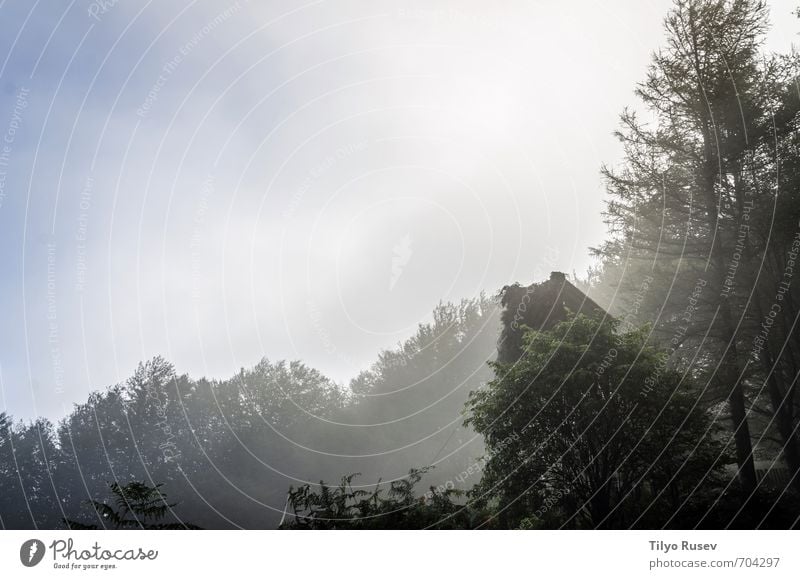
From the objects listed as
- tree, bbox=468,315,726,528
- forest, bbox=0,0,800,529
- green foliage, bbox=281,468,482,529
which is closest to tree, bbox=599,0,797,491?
forest, bbox=0,0,800,529

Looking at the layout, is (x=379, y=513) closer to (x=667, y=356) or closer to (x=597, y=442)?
(x=597, y=442)

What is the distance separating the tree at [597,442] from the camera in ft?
33.8

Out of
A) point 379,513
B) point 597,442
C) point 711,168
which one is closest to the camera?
point 379,513

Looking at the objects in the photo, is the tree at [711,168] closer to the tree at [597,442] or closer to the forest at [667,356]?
the forest at [667,356]

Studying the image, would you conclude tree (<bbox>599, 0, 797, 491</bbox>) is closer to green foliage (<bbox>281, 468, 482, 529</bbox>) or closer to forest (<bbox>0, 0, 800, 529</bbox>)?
forest (<bbox>0, 0, 800, 529</bbox>)

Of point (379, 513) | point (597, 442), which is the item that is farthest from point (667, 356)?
point (379, 513)

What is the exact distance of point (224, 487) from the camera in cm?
5478

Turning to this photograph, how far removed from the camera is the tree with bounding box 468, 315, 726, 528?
405 inches

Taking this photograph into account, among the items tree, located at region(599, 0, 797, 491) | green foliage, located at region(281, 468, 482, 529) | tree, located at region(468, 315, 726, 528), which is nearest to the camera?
green foliage, located at region(281, 468, 482, 529)

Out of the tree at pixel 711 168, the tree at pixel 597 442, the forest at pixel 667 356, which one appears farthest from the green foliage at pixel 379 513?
the tree at pixel 711 168

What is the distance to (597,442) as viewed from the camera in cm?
1047
